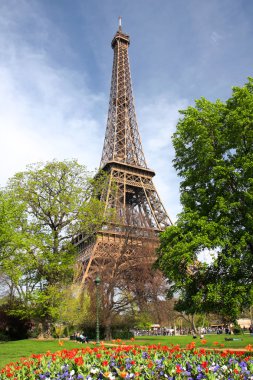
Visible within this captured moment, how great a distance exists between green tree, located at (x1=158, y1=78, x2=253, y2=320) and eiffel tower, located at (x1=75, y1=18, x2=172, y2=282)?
11.7 metres

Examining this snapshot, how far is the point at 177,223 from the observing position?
17.6m

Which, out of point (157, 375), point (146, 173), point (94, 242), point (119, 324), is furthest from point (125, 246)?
point (146, 173)

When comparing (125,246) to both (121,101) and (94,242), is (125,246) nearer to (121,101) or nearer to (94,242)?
(94,242)

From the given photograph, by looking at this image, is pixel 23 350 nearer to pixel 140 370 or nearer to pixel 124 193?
pixel 140 370

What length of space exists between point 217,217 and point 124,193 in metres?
31.3

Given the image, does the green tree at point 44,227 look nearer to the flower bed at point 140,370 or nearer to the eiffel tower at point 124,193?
the eiffel tower at point 124,193

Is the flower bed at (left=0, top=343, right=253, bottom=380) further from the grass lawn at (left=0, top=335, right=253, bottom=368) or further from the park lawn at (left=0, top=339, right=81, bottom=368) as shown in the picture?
the park lawn at (left=0, top=339, right=81, bottom=368)

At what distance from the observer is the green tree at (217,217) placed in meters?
15.5

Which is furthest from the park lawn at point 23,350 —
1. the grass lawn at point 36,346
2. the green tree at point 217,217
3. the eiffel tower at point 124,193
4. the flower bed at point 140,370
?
the eiffel tower at point 124,193

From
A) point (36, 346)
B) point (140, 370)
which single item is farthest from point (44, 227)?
point (140, 370)

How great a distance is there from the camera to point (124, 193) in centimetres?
4747

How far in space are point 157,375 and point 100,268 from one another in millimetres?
24560

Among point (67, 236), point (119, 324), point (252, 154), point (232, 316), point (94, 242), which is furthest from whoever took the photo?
point (94, 242)

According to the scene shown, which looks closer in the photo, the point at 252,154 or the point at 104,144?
the point at 252,154
